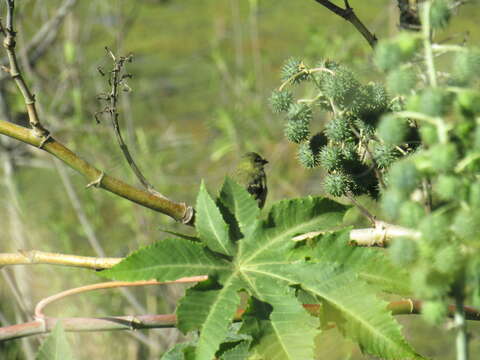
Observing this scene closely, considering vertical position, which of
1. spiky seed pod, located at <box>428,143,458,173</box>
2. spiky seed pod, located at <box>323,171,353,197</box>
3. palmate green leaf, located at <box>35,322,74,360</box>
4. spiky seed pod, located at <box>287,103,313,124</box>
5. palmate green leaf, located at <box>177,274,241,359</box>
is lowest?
palmate green leaf, located at <box>35,322,74,360</box>

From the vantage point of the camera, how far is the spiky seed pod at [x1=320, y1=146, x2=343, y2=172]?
0.98m

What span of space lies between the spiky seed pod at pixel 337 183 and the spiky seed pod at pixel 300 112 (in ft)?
0.28

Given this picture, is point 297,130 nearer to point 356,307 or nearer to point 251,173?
point 356,307

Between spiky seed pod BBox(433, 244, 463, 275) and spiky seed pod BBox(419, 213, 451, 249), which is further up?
spiky seed pod BBox(419, 213, 451, 249)

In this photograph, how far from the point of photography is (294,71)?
992 mm

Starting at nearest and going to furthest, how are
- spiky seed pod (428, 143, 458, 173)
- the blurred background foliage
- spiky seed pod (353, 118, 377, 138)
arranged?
spiky seed pod (428, 143, 458, 173), spiky seed pod (353, 118, 377, 138), the blurred background foliage

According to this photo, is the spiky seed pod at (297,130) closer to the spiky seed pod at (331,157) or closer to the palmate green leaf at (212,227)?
the spiky seed pod at (331,157)

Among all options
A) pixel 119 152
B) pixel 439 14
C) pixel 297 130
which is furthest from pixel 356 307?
pixel 119 152

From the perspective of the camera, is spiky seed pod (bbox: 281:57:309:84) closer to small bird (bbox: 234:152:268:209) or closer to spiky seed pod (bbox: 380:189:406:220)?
spiky seed pod (bbox: 380:189:406:220)

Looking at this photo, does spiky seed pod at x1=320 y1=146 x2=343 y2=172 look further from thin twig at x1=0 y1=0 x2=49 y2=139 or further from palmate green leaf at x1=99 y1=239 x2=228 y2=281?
thin twig at x1=0 y1=0 x2=49 y2=139

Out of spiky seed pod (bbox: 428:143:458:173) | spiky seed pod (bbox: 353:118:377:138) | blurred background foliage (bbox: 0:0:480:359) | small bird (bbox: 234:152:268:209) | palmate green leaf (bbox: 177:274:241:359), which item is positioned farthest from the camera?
blurred background foliage (bbox: 0:0:480:359)

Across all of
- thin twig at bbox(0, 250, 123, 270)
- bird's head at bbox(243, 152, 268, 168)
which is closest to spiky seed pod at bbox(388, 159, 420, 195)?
thin twig at bbox(0, 250, 123, 270)

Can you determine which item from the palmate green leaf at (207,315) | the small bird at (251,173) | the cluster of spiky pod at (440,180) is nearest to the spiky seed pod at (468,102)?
the cluster of spiky pod at (440,180)

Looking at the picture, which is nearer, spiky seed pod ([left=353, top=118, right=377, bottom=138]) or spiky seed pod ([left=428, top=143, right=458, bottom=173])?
spiky seed pod ([left=428, top=143, right=458, bottom=173])
